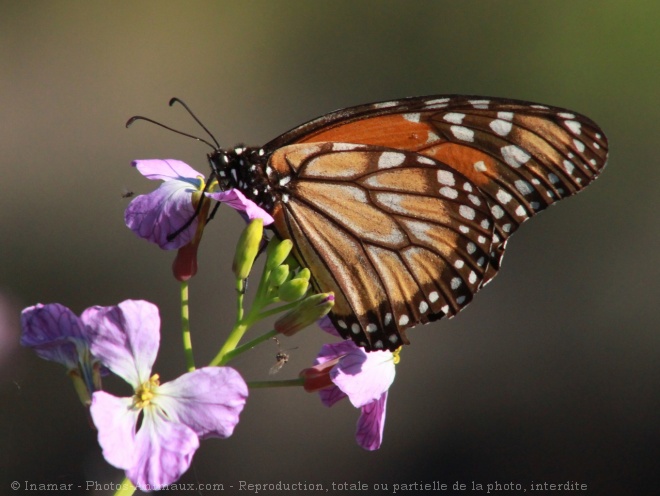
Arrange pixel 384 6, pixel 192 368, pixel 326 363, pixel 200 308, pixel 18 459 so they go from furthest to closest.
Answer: pixel 384 6
pixel 200 308
pixel 18 459
pixel 326 363
pixel 192 368

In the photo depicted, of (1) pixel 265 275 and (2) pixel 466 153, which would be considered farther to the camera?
(2) pixel 466 153

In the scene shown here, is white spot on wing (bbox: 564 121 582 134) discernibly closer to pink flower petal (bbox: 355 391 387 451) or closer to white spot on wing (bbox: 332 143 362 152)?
white spot on wing (bbox: 332 143 362 152)

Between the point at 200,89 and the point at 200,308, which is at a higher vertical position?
the point at 200,89

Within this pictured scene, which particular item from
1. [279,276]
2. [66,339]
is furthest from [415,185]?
[66,339]

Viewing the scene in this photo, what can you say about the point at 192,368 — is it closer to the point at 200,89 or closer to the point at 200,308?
the point at 200,308

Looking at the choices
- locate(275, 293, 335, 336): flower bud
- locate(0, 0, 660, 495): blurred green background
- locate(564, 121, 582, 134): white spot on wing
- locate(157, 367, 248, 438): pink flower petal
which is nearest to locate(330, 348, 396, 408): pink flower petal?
locate(275, 293, 335, 336): flower bud

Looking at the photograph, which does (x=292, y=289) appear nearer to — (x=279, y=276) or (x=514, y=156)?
(x=279, y=276)

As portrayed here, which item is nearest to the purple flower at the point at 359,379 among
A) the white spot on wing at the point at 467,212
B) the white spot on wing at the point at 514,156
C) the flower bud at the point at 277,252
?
the flower bud at the point at 277,252

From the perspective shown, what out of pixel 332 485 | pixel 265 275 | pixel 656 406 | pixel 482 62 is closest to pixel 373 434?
pixel 265 275
